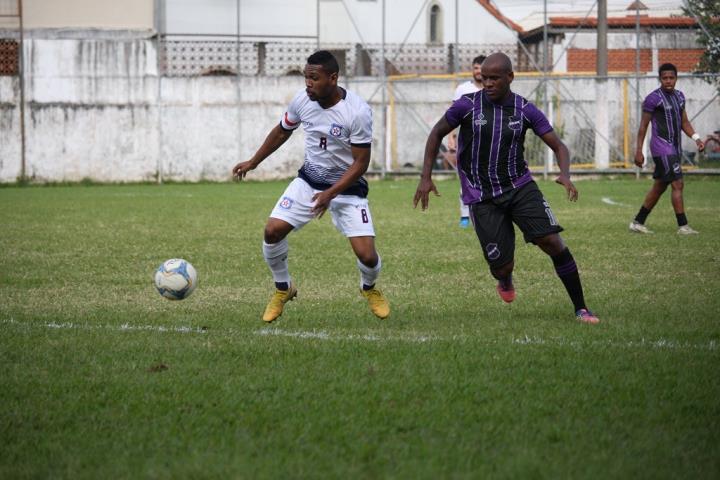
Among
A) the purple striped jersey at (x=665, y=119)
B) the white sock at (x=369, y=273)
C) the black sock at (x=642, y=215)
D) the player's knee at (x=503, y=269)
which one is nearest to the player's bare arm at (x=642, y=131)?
the purple striped jersey at (x=665, y=119)

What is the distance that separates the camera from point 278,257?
7.55m

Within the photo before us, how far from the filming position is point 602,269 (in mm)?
9953

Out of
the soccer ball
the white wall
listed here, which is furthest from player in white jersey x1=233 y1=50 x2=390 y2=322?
the white wall

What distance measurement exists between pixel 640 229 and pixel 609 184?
11517 mm

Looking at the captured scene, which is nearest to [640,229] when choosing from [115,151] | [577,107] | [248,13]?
[577,107]

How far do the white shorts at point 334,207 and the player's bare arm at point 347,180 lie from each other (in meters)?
0.18

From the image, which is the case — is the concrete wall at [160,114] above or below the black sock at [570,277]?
above

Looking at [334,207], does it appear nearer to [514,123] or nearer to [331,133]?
[331,133]

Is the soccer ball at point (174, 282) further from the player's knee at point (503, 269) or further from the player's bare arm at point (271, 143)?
the player's knee at point (503, 269)

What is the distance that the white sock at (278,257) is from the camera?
7.48m

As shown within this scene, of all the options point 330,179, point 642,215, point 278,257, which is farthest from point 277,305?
point 642,215

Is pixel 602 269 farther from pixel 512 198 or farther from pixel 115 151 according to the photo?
pixel 115 151

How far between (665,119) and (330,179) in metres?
7.28

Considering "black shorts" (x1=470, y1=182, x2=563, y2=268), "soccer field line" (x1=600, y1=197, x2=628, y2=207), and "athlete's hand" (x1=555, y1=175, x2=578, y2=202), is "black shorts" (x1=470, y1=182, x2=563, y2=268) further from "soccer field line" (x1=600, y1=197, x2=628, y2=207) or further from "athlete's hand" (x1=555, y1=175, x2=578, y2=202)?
"soccer field line" (x1=600, y1=197, x2=628, y2=207)
